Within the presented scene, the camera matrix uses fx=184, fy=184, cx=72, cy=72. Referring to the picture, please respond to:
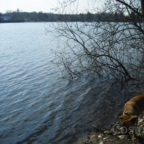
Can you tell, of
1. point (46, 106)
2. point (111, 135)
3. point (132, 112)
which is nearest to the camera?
point (132, 112)

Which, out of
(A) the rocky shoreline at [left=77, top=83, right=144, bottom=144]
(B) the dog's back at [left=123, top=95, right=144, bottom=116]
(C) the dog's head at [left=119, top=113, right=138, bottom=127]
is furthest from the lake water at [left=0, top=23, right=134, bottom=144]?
(C) the dog's head at [left=119, top=113, right=138, bottom=127]

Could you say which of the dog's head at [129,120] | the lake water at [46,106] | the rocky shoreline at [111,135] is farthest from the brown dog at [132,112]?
the lake water at [46,106]

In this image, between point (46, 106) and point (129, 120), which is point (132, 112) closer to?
point (129, 120)

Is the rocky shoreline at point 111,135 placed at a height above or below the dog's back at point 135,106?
below

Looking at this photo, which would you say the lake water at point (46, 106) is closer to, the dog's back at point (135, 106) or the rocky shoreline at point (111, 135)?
the rocky shoreline at point (111, 135)

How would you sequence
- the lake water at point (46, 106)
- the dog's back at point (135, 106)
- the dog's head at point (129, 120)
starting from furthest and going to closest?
the lake water at point (46, 106), the dog's back at point (135, 106), the dog's head at point (129, 120)

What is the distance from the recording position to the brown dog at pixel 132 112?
446 cm

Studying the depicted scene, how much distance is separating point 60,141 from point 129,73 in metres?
6.65

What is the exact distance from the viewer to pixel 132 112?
4973 mm

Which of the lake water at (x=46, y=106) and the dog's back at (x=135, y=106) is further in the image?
the lake water at (x=46, y=106)

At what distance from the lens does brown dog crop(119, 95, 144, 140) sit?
14.6 ft

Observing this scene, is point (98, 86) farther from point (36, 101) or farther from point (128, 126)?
point (128, 126)

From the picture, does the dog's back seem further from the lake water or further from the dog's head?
the lake water

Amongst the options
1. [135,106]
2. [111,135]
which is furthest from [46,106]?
[135,106]
